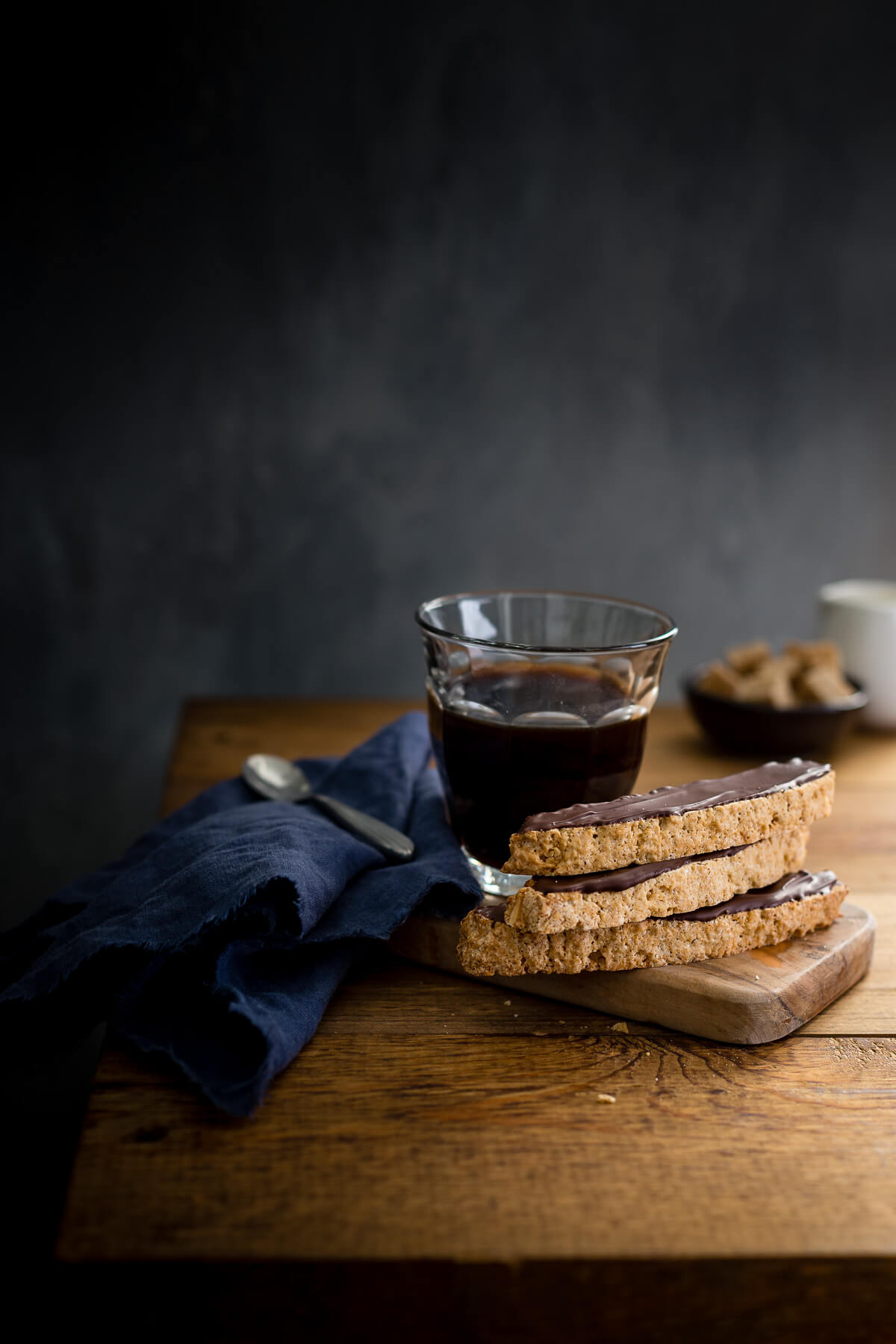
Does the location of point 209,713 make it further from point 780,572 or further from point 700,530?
point 780,572

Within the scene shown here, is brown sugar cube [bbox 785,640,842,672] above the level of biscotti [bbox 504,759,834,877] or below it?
below

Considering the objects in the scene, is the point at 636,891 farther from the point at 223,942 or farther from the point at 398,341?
the point at 398,341

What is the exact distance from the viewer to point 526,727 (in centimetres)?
98

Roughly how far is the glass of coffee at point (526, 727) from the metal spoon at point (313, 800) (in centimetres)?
7

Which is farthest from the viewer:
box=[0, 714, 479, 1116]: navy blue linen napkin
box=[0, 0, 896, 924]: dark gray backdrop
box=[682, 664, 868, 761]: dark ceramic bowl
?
box=[0, 0, 896, 924]: dark gray backdrop

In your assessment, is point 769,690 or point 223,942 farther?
point 769,690

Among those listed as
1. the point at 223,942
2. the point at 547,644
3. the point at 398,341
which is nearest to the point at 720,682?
the point at 547,644

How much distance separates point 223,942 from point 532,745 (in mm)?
327

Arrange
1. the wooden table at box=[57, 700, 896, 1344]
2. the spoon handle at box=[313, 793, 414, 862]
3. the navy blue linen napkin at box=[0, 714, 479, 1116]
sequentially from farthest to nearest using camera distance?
the spoon handle at box=[313, 793, 414, 862] → the navy blue linen napkin at box=[0, 714, 479, 1116] → the wooden table at box=[57, 700, 896, 1344]

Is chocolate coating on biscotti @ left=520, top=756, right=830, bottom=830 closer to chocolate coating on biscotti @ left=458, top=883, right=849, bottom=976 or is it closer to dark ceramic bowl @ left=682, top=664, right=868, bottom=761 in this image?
chocolate coating on biscotti @ left=458, top=883, right=849, bottom=976

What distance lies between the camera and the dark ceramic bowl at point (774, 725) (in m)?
1.55

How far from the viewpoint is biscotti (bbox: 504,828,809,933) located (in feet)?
2.70

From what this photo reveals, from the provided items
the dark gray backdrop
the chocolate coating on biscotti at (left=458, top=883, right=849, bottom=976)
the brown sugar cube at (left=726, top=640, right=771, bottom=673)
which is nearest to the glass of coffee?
the chocolate coating on biscotti at (left=458, top=883, right=849, bottom=976)

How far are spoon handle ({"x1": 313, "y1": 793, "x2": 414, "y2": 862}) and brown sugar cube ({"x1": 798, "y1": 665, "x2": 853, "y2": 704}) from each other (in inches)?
31.2
